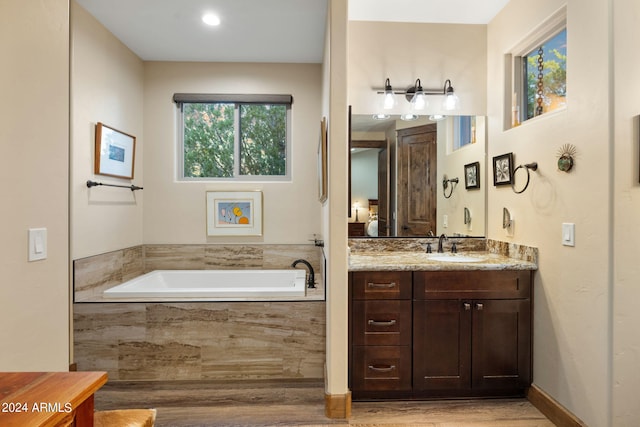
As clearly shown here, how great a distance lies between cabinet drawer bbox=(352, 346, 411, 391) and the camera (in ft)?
6.99

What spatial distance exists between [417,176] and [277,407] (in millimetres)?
1995

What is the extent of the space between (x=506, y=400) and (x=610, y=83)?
195 cm

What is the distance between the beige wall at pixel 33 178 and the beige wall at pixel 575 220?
241 cm

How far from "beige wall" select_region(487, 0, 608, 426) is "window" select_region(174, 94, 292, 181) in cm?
214

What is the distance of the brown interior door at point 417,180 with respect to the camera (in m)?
2.80

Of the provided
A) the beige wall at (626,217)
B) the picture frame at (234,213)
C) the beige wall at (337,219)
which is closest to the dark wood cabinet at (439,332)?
the beige wall at (337,219)

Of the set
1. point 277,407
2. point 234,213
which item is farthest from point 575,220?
point 234,213

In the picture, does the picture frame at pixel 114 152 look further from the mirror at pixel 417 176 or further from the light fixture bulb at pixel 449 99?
the light fixture bulb at pixel 449 99

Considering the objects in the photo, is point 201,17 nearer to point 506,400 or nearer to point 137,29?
point 137,29

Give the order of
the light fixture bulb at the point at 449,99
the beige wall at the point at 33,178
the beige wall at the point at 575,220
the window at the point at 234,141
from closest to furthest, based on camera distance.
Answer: the beige wall at the point at 33,178 < the beige wall at the point at 575,220 < the light fixture bulb at the point at 449,99 < the window at the point at 234,141

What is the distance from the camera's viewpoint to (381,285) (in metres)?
2.14

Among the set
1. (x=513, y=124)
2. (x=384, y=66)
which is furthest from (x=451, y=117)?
(x=384, y=66)

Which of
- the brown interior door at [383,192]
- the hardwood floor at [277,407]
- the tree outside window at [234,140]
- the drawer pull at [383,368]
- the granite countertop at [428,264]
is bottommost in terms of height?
the hardwood floor at [277,407]

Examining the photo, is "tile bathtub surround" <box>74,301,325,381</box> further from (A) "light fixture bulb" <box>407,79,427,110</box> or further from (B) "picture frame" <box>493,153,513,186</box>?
(A) "light fixture bulb" <box>407,79,427,110</box>
